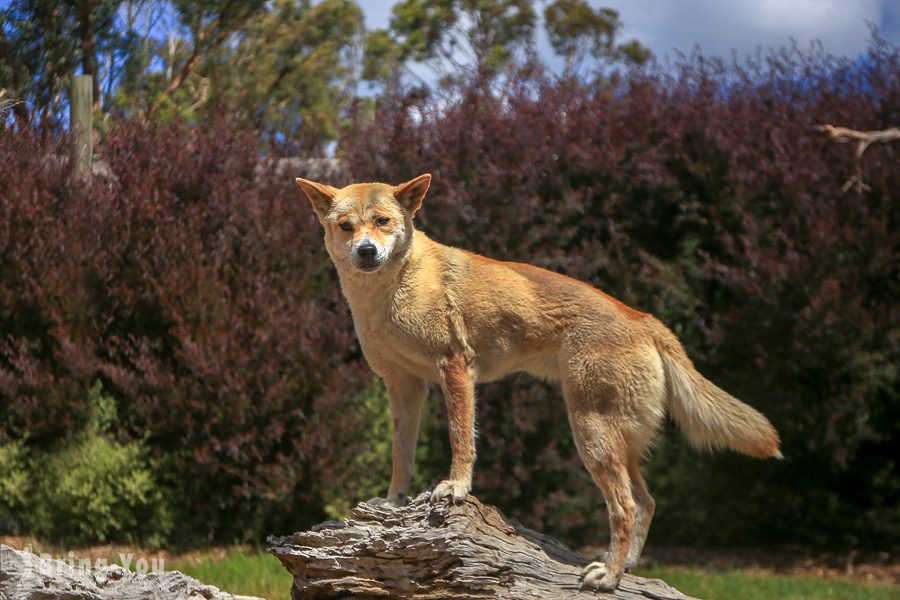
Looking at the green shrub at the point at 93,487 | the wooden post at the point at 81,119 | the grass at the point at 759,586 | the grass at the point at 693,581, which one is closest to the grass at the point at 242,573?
the grass at the point at 693,581

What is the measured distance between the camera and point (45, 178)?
8.95 metres

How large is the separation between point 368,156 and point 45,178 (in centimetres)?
297

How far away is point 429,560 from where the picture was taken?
5.44 m

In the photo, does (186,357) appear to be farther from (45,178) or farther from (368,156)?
(368,156)

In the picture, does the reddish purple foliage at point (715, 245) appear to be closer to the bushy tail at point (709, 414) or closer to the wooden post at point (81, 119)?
the wooden post at point (81, 119)

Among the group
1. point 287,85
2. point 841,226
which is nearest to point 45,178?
point 841,226

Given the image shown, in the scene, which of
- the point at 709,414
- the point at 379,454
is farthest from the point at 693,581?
the point at 709,414

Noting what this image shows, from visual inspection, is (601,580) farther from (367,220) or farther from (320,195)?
(320,195)

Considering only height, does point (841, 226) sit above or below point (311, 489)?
above

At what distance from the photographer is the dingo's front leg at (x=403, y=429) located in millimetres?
5750

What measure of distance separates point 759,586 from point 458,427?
4.44m

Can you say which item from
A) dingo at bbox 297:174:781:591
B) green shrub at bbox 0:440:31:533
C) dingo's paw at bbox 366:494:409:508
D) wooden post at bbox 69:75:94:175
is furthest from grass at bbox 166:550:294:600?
wooden post at bbox 69:75:94:175

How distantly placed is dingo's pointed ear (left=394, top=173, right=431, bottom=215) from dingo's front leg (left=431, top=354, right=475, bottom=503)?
89cm

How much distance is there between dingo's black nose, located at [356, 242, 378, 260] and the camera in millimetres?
5336
